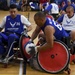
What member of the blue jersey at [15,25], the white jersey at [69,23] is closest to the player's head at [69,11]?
the white jersey at [69,23]

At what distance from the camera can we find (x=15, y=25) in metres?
4.41

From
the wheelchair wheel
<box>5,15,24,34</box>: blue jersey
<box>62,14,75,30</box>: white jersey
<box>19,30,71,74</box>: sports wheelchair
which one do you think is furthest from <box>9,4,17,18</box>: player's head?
<box>62,14,75,30</box>: white jersey

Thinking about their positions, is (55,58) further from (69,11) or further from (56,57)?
(69,11)

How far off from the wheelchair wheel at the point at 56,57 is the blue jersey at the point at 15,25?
2.69 feet

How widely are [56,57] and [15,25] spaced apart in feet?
3.71

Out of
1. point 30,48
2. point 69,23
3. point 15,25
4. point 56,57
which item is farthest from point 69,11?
point 30,48

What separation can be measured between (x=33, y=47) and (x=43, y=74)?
51 centimetres

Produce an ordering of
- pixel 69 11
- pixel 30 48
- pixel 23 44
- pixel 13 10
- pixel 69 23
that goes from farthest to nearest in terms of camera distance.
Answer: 1. pixel 69 23
2. pixel 69 11
3. pixel 13 10
4. pixel 23 44
5. pixel 30 48

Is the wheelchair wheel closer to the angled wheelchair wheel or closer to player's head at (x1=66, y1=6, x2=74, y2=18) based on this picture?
the angled wheelchair wheel

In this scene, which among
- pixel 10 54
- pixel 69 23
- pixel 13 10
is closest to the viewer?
pixel 10 54

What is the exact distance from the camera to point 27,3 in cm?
1359

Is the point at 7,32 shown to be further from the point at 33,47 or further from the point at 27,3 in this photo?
the point at 27,3

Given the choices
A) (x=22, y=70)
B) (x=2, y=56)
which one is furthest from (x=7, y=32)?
(x=22, y=70)

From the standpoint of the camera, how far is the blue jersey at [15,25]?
4.40 metres
